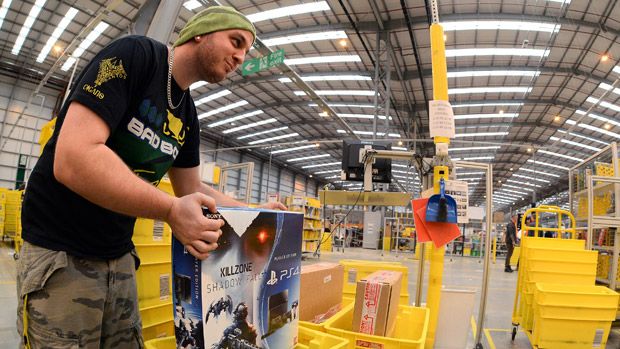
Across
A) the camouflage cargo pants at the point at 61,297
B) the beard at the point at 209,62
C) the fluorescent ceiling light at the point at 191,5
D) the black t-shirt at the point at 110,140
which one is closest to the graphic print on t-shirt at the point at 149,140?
the black t-shirt at the point at 110,140

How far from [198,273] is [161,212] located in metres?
0.14

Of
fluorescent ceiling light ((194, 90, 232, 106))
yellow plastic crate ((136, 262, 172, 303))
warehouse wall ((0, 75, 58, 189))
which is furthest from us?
fluorescent ceiling light ((194, 90, 232, 106))

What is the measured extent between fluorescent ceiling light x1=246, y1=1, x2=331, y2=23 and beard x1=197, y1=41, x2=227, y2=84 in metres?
9.89

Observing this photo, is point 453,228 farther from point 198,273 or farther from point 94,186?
point 94,186

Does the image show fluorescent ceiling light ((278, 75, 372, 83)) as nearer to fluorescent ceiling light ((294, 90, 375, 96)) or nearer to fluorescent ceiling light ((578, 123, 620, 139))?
fluorescent ceiling light ((294, 90, 375, 96))

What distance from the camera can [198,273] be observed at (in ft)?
2.22

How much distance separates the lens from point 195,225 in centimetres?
63

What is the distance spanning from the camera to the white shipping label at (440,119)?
7.83ft

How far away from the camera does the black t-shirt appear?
76 cm

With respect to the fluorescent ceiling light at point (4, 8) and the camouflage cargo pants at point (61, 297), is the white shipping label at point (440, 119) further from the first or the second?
the fluorescent ceiling light at point (4, 8)

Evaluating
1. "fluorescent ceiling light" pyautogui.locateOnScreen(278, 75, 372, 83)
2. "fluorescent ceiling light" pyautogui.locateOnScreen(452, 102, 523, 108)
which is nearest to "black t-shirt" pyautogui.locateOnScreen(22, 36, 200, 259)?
"fluorescent ceiling light" pyautogui.locateOnScreen(278, 75, 372, 83)

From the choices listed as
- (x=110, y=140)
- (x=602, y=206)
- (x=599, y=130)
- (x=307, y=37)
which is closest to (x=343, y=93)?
(x=307, y=37)

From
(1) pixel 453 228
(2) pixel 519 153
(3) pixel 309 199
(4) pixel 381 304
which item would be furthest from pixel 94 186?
(2) pixel 519 153

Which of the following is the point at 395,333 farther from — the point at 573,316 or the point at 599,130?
the point at 599,130
